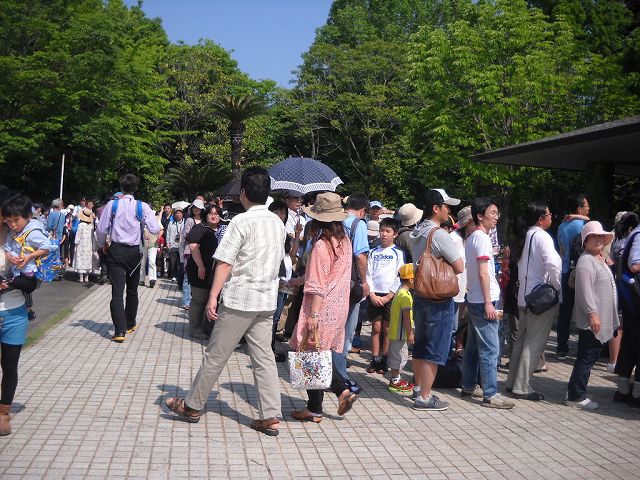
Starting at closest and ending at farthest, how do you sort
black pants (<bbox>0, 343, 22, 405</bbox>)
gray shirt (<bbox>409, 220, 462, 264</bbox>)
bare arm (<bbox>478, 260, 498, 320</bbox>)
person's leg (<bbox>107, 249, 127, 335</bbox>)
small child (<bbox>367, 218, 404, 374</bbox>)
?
black pants (<bbox>0, 343, 22, 405</bbox>)
gray shirt (<bbox>409, 220, 462, 264</bbox>)
bare arm (<bbox>478, 260, 498, 320</bbox>)
small child (<bbox>367, 218, 404, 374</bbox>)
person's leg (<bbox>107, 249, 127, 335</bbox>)

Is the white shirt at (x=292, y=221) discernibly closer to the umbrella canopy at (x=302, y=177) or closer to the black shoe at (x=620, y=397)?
the umbrella canopy at (x=302, y=177)

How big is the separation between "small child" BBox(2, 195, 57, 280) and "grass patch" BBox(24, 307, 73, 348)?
3755mm

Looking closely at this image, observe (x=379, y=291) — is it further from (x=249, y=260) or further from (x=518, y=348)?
(x=249, y=260)

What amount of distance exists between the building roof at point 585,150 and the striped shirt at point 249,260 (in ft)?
18.4

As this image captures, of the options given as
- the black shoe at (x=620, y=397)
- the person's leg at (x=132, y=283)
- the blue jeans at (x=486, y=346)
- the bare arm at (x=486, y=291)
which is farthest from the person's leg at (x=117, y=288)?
the black shoe at (x=620, y=397)

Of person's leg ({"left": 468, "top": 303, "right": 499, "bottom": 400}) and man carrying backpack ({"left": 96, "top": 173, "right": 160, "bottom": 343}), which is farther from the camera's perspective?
man carrying backpack ({"left": 96, "top": 173, "right": 160, "bottom": 343})

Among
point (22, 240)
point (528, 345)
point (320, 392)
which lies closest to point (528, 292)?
point (528, 345)

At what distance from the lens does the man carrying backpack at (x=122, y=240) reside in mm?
9633

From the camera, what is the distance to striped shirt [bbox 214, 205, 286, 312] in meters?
5.86

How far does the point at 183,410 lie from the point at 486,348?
2.85 metres

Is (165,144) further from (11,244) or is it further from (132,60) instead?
(11,244)

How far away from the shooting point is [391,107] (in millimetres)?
41594

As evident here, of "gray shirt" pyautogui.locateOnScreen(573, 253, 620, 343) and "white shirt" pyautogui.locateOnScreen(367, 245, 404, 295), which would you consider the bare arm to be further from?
"white shirt" pyautogui.locateOnScreen(367, 245, 404, 295)

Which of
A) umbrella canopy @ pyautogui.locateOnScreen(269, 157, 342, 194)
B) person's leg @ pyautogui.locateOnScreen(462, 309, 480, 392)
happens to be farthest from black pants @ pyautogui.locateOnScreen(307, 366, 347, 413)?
umbrella canopy @ pyautogui.locateOnScreen(269, 157, 342, 194)
